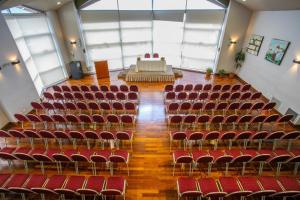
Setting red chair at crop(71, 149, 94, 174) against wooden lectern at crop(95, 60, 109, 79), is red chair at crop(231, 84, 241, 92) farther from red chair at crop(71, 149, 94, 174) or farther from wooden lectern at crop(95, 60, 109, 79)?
wooden lectern at crop(95, 60, 109, 79)

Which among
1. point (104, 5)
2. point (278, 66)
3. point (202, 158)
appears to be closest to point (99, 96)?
point (202, 158)

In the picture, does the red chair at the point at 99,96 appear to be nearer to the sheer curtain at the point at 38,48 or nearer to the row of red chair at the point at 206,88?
the row of red chair at the point at 206,88

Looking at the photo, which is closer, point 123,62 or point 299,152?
point 299,152

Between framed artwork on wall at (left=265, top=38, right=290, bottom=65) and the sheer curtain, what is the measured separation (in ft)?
39.8

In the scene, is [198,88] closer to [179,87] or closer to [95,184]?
[179,87]

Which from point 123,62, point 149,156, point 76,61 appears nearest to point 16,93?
point 76,61

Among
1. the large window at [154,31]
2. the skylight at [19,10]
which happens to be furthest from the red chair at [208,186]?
the skylight at [19,10]

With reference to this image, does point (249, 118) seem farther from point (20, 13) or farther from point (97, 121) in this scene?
point (20, 13)

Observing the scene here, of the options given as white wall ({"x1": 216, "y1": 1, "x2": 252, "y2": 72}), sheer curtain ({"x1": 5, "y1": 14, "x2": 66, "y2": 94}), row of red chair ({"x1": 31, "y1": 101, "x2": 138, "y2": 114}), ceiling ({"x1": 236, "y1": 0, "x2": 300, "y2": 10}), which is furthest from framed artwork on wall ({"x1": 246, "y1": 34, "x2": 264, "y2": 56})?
sheer curtain ({"x1": 5, "y1": 14, "x2": 66, "y2": 94})

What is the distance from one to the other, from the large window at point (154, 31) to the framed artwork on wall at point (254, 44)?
1.99m

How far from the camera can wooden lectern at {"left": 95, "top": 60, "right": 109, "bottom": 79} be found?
38.8ft

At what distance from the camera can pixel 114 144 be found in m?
6.22

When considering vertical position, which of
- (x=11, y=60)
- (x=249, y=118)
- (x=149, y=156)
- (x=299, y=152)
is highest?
(x=11, y=60)

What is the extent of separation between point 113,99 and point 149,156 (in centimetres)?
335
